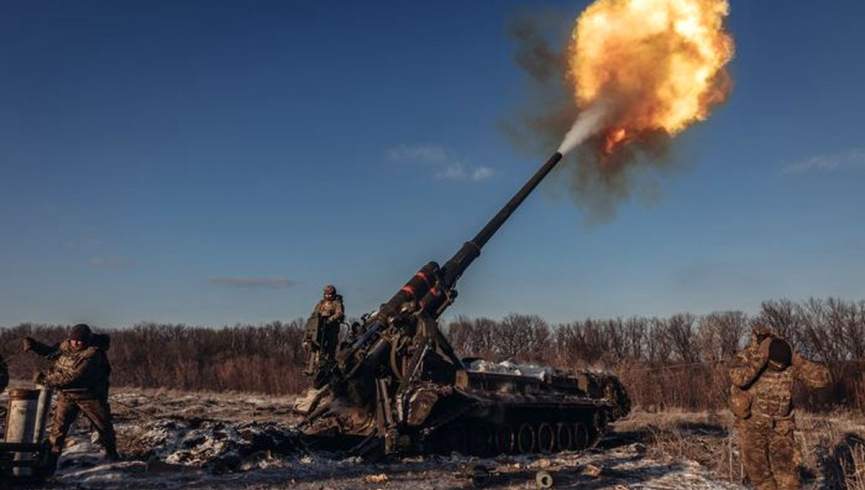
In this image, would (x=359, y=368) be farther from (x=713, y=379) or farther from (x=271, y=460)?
(x=713, y=379)

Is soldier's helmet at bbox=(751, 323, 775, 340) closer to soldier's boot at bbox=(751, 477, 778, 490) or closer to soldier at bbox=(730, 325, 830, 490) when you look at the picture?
soldier at bbox=(730, 325, 830, 490)

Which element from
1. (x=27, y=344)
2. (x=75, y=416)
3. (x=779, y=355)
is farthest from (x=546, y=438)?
(x=27, y=344)

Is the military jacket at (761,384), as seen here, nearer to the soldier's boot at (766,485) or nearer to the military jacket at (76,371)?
the soldier's boot at (766,485)

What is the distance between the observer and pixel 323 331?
1288cm

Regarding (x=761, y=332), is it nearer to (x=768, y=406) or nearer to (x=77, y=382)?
(x=768, y=406)

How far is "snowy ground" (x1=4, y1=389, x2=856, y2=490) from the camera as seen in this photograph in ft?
30.0

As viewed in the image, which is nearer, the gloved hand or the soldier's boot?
the soldier's boot

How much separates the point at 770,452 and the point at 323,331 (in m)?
7.66

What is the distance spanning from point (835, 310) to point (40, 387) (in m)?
33.0

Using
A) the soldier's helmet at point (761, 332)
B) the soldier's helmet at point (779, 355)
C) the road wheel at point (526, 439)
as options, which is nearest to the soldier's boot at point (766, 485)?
A: the soldier's helmet at point (779, 355)

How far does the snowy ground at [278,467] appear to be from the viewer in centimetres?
914

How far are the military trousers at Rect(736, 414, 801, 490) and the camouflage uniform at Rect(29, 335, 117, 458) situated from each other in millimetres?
8340

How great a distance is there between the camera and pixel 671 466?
11.9 meters

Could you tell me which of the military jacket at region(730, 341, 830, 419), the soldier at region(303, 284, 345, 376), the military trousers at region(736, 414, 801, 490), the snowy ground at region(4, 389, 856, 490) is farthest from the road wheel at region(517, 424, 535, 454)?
the military jacket at region(730, 341, 830, 419)
